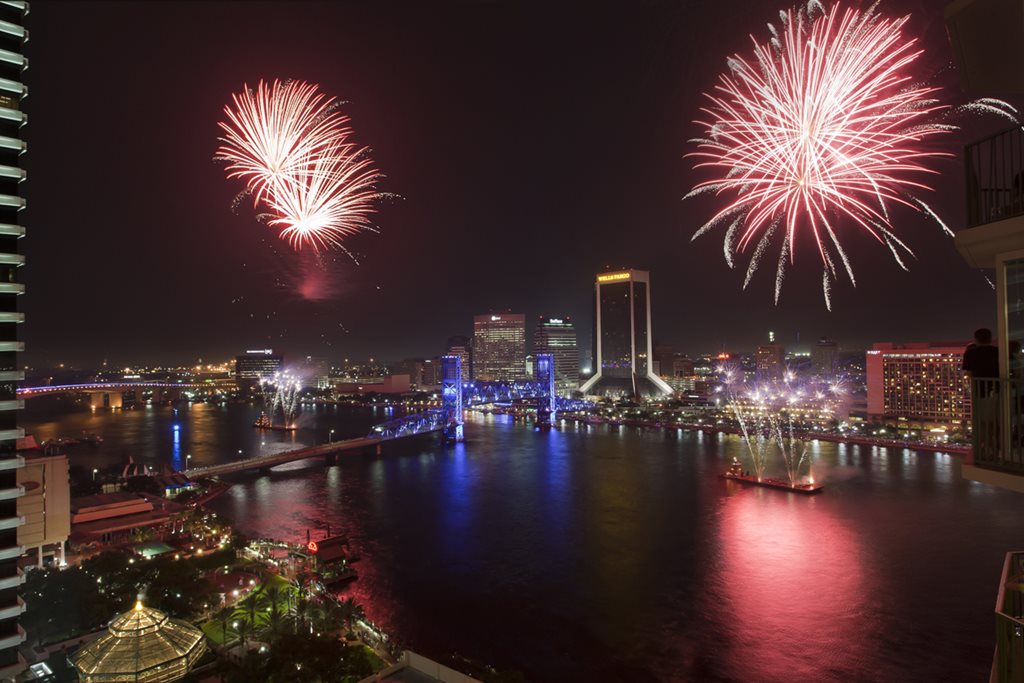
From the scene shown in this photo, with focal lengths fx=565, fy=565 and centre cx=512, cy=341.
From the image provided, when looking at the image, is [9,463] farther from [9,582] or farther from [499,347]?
[499,347]

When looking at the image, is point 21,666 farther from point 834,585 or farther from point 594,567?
point 834,585

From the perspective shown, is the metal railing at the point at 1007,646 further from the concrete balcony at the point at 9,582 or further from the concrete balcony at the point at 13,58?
the concrete balcony at the point at 13,58

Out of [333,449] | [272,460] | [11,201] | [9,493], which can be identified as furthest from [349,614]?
[333,449]

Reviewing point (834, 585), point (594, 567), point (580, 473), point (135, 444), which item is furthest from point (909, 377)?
point (135, 444)

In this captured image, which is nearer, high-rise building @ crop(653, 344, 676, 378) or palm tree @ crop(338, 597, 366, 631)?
palm tree @ crop(338, 597, 366, 631)

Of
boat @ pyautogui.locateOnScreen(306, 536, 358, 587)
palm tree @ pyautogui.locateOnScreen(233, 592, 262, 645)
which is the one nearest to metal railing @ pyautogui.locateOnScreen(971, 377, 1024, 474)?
palm tree @ pyautogui.locateOnScreen(233, 592, 262, 645)

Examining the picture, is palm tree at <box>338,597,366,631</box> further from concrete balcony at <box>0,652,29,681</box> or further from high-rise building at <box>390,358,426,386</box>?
high-rise building at <box>390,358,426,386</box>
